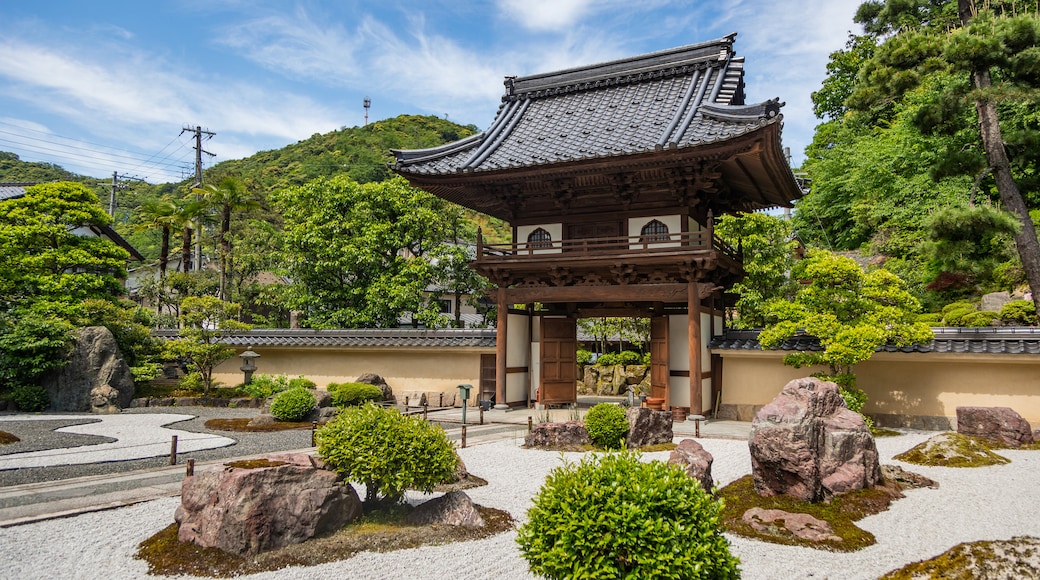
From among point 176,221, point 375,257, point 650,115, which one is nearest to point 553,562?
point 650,115

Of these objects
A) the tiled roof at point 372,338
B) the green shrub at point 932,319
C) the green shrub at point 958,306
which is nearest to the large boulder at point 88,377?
the tiled roof at point 372,338

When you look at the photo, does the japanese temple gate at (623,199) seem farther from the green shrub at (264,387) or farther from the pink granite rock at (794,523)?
the pink granite rock at (794,523)

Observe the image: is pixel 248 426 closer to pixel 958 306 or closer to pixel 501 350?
pixel 501 350

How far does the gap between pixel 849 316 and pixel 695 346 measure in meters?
3.71

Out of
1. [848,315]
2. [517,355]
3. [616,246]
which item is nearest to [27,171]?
[517,355]

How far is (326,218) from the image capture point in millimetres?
27703

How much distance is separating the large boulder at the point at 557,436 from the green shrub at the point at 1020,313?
49.2 feet

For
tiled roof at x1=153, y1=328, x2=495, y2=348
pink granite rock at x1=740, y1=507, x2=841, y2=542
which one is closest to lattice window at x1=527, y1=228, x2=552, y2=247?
tiled roof at x1=153, y1=328, x2=495, y2=348

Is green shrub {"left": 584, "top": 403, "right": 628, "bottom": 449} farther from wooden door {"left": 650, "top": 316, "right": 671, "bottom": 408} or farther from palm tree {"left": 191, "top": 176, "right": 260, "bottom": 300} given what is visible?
palm tree {"left": 191, "top": 176, "right": 260, "bottom": 300}

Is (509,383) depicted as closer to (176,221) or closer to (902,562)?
(902,562)

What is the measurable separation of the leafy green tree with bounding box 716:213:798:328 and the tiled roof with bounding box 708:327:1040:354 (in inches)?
242

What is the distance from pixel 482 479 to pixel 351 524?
9.69 ft

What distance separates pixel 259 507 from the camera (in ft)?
20.0

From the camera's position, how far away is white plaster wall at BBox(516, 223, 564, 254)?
19.0 meters
